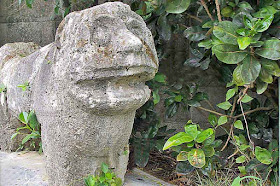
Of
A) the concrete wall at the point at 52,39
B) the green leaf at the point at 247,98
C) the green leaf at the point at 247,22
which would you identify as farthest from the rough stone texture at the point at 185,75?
the green leaf at the point at 247,22

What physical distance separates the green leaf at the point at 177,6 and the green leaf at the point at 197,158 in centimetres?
74

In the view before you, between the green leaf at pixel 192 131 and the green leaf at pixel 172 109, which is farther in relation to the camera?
the green leaf at pixel 172 109

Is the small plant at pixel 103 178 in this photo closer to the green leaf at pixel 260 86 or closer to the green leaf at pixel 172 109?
the green leaf at pixel 172 109

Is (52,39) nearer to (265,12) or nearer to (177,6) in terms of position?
(177,6)

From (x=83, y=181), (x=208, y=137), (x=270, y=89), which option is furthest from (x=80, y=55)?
(x=270, y=89)

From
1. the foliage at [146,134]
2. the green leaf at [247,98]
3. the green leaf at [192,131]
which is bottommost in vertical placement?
the foliage at [146,134]

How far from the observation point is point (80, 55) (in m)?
1.37

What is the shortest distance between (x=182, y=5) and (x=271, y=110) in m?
0.88

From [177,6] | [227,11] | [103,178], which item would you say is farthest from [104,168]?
[227,11]

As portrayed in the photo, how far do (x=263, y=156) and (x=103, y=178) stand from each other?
0.88 meters

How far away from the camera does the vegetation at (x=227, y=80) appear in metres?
1.70

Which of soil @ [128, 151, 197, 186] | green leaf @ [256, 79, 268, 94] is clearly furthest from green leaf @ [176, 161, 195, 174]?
green leaf @ [256, 79, 268, 94]

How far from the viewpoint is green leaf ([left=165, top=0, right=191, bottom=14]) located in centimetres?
183

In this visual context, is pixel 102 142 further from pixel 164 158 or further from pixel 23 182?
pixel 164 158
